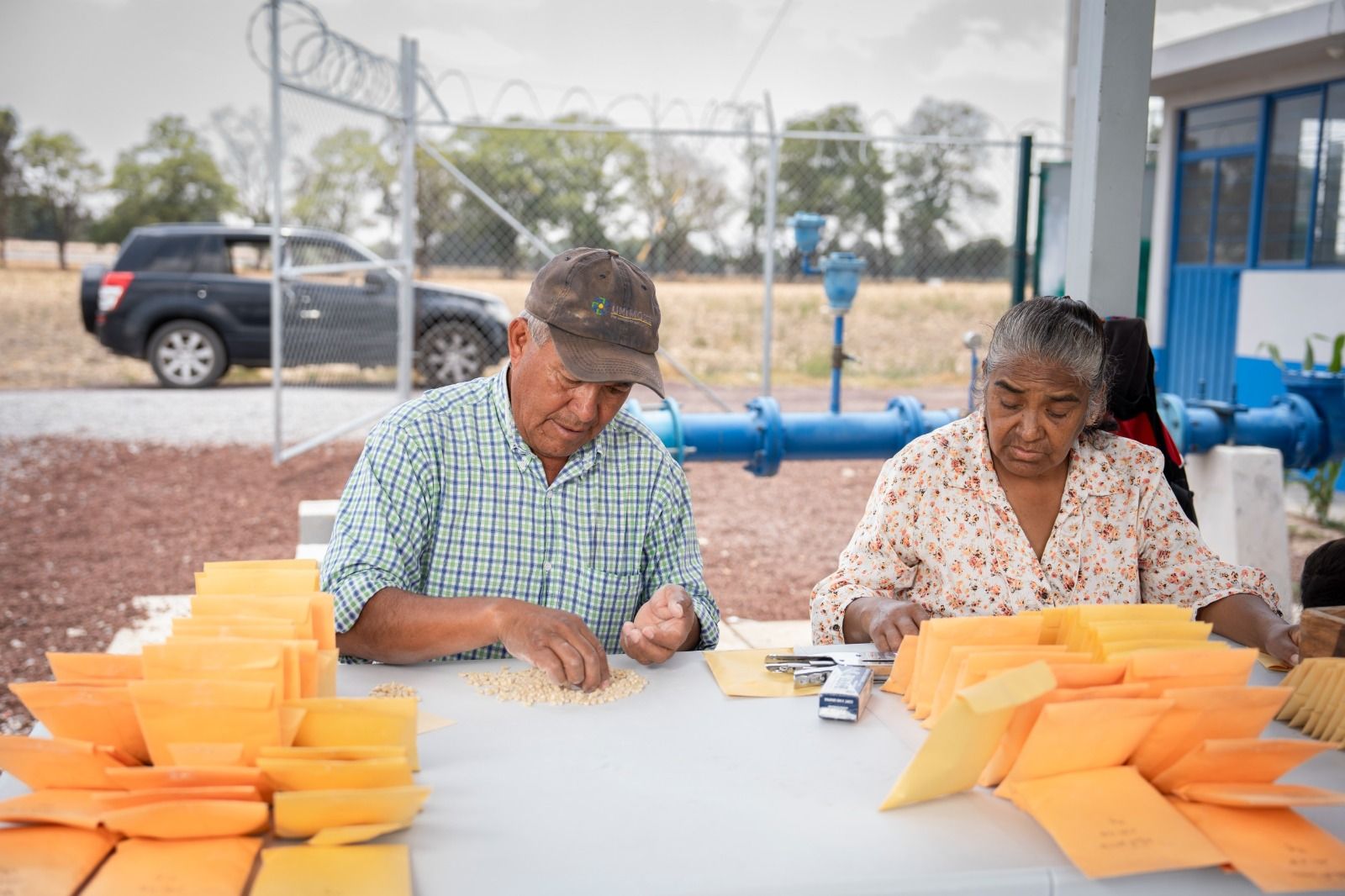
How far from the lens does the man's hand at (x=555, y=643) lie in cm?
177

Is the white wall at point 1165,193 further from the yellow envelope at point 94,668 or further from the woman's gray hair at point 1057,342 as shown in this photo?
the yellow envelope at point 94,668

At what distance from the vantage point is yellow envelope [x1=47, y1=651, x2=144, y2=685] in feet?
4.49

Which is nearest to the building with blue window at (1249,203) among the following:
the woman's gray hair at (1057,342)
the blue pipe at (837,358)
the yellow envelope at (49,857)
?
the blue pipe at (837,358)

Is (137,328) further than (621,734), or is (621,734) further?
(137,328)

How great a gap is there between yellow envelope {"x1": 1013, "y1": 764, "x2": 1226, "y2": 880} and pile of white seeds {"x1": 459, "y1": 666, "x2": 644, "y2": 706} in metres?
Result: 0.67

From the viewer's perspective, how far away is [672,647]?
1923 mm

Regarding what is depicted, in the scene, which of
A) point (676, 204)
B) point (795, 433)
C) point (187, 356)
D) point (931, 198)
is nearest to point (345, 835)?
point (795, 433)

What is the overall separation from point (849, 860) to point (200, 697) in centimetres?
78

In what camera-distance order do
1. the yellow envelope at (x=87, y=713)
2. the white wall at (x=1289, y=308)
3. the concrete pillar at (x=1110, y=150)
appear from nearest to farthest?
the yellow envelope at (x=87, y=713), the concrete pillar at (x=1110, y=150), the white wall at (x=1289, y=308)

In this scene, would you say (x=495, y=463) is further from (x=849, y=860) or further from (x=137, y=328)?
(x=137, y=328)

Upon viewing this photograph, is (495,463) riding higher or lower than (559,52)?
lower

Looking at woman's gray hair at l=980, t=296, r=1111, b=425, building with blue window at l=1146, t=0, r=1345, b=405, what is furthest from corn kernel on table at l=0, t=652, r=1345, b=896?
building with blue window at l=1146, t=0, r=1345, b=405

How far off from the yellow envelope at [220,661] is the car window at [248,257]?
32.9ft

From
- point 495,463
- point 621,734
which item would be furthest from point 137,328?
point 621,734
